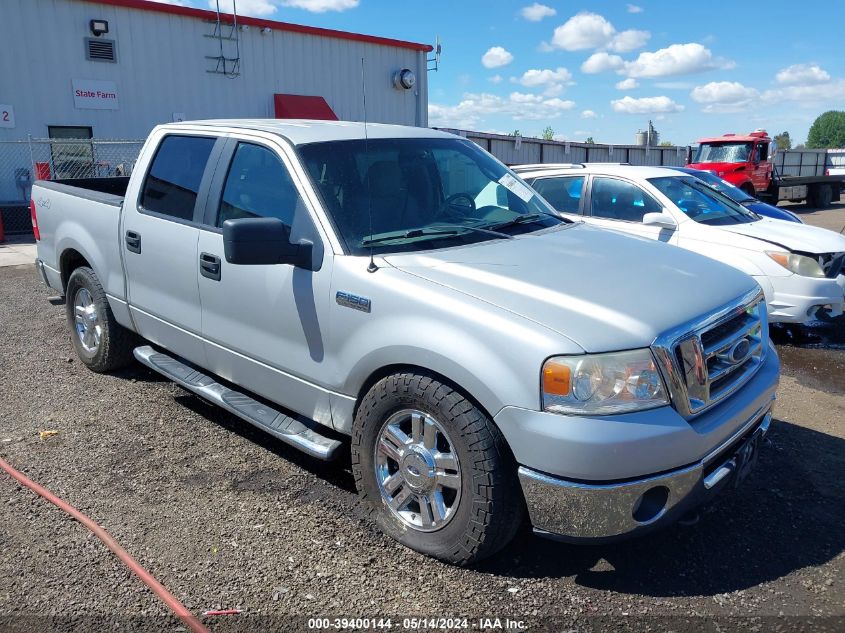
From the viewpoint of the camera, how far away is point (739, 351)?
3.16m

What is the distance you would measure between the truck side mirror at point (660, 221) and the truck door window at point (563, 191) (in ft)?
3.37

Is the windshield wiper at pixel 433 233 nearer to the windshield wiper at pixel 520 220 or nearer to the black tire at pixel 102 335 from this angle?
the windshield wiper at pixel 520 220

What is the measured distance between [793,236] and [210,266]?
5763 millimetres

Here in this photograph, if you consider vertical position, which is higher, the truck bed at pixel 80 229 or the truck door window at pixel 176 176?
the truck door window at pixel 176 176

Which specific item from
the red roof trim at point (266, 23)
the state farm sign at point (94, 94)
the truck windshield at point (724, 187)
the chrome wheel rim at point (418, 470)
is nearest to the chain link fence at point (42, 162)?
the state farm sign at point (94, 94)

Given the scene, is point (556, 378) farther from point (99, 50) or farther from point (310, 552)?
point (99, 50)

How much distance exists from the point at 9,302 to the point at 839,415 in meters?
8.63

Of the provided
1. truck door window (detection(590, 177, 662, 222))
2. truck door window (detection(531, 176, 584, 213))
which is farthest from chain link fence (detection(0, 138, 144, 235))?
truck door window (detection(590, 177, 662, 222))

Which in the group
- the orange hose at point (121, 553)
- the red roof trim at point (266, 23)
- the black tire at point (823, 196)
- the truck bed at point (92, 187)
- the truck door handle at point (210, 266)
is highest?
the red roof trim at point (266, 23)

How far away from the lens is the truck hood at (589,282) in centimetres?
271

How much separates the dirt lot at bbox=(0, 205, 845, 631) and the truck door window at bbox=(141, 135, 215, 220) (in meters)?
1.43

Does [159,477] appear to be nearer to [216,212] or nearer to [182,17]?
[216,212]

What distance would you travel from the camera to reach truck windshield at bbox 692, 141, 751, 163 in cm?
1997

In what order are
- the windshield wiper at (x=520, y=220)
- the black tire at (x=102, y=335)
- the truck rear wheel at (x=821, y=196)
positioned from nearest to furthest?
the windshield wiper at (x=520, y=220) → the black tire at (x=102, y=335) → the truck rear wheel at (x=821, y=196)
